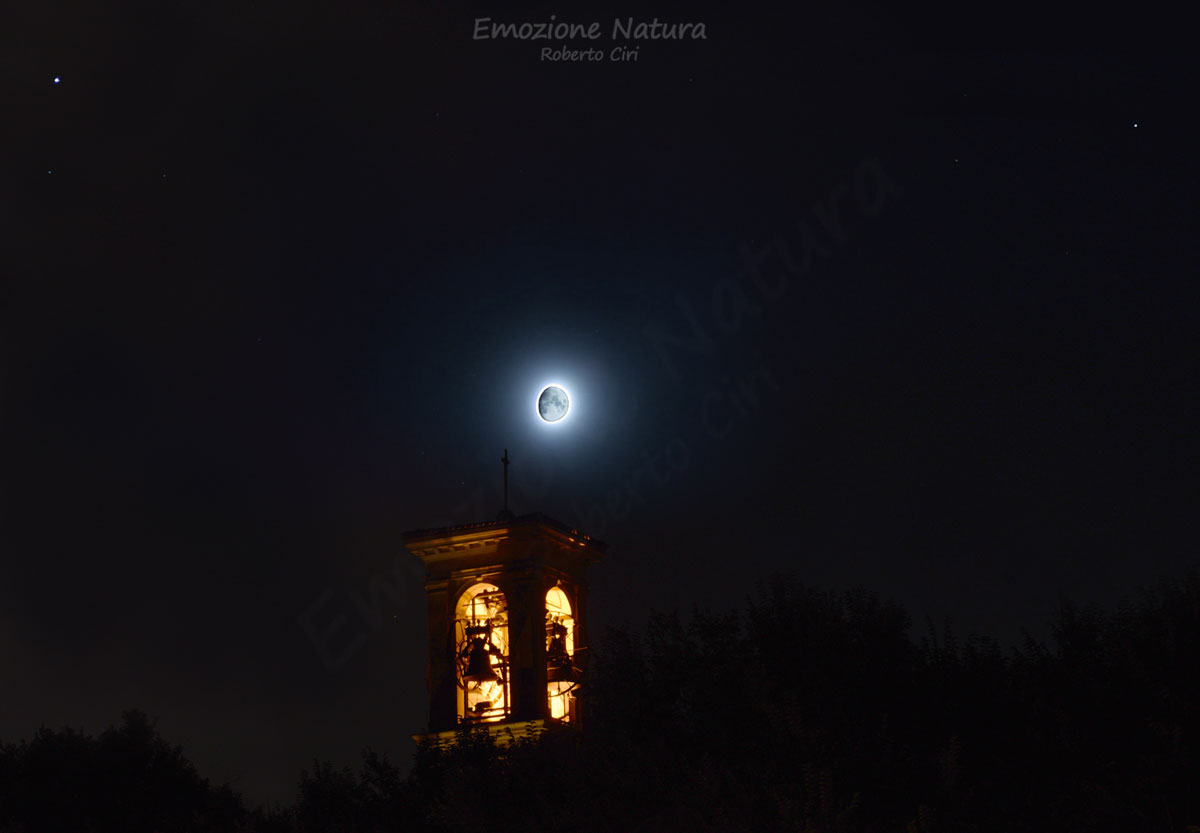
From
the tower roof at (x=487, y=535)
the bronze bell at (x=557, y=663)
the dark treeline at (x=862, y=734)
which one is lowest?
the dark treeline at (x=862, y=734)

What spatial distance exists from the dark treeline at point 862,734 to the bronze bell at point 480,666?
10.8 metres

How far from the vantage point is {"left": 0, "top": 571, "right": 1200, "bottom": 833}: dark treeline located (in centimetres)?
1438

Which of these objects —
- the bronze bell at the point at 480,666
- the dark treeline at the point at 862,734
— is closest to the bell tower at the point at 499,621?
the bronze bell at the point at 480,666

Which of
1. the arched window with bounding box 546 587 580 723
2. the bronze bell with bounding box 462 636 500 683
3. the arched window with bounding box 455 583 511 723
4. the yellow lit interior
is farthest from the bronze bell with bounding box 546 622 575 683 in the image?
the bronze bell with bounding box 462 636 500 683

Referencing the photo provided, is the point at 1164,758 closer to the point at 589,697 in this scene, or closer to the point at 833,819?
the point at 833,819

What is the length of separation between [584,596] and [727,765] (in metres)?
17.3

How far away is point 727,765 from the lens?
16.1m

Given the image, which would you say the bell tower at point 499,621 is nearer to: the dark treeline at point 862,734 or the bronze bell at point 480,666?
the bronze bell at point 480,666

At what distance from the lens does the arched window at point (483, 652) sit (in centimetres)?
3120

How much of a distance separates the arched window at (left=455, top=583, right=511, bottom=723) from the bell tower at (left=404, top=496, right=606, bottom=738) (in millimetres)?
21

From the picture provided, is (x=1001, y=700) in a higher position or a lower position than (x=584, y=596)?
lower

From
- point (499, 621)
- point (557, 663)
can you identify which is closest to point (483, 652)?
point (499, 621)

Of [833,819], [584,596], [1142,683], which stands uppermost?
[584,596]

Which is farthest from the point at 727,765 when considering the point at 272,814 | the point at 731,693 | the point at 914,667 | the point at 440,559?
the point at 440,559
